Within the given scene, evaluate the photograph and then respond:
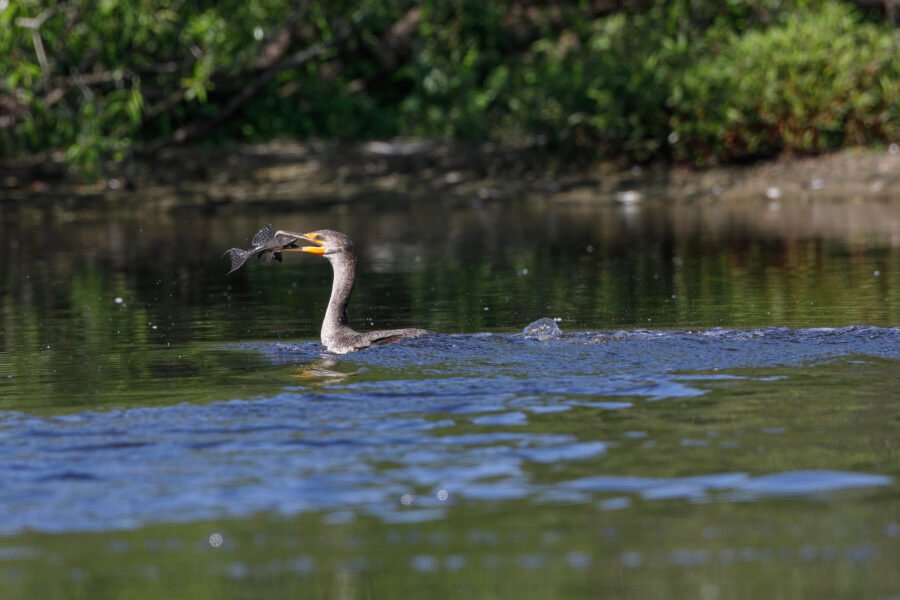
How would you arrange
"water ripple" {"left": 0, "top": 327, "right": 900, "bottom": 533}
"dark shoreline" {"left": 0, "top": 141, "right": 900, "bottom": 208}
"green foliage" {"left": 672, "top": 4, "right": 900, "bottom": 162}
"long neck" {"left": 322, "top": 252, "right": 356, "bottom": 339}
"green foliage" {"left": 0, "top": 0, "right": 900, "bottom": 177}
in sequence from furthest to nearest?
1. "dark shoreline" {"left": 0, "top": 141, "right": 900, "bottom": 208}
2. "green foliage" {"left": 672, "top": 4, "right": 900, "bottom": 162}
3. "green foliage" {"left": 0, "top": 0, "right": 900, "bottom": 177}
4. "long neck" {"left": 322, "top": 252, "right": 356, "bottom": 339}
5. "water ripple" {"left": 0, "top": 327, "right": 900, "bottom": 533}

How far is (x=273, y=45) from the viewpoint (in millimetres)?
28844

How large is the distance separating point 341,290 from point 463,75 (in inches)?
646

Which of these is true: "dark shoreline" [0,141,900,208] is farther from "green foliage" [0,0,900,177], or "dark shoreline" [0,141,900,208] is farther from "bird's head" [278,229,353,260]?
"bird's head" [278,229,353,260]

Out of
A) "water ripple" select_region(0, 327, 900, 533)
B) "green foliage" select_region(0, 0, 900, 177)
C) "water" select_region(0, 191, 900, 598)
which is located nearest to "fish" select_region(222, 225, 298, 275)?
"water" select_region(0, 191, 900, 598)

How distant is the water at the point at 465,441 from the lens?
6770 mm

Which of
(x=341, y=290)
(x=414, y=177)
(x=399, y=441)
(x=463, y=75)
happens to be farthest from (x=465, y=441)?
(x=463, y=75)

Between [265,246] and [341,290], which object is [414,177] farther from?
[265,246]

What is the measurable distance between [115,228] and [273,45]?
220 inches

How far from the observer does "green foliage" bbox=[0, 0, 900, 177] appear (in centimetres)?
2534

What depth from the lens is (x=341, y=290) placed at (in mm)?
13062

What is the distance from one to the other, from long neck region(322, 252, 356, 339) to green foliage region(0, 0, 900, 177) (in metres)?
11.4

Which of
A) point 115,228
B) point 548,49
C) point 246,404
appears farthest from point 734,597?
point 548,49

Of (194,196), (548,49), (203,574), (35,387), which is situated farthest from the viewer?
(548,49)

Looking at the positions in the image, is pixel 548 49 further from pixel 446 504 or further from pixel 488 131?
pixel 446 504
